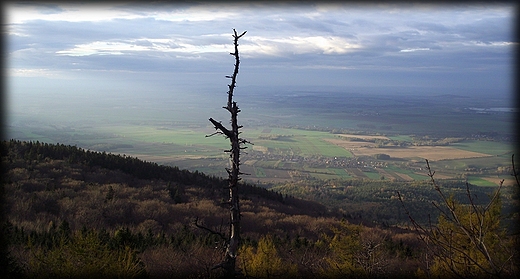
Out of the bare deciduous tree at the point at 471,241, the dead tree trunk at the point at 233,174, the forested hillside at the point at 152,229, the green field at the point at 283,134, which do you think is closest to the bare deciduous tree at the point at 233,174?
the dead tree trunk at the point at 233,174

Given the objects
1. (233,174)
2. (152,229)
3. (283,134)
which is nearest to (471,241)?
(233,174)

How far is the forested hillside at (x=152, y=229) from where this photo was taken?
5.59m

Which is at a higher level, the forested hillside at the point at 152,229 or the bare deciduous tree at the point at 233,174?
the bare deciduous tree at the point at 233,174

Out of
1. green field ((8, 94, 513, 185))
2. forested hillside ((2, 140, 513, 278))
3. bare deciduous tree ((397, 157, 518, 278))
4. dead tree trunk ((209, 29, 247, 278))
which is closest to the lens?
bare deciduous tree ((397, 157, 518, 278))

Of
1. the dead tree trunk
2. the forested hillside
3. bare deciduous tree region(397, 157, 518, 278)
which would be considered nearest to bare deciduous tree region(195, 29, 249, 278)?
the dead tree trunk

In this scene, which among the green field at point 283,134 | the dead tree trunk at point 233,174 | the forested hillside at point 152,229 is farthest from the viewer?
the green field at point 283,134

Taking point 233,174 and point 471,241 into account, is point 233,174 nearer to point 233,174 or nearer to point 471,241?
point 233,174

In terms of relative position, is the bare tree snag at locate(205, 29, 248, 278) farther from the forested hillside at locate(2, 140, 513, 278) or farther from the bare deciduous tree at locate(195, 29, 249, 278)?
the forested hillside at locate(2, 140, 513, 278)

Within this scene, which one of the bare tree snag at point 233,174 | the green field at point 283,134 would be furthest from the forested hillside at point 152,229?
the green field at point 283,134

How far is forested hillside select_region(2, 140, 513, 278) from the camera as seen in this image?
220 inches

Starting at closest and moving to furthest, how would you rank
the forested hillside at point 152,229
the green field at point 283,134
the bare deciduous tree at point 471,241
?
the bare deciduous tree at point 471,241, the forested hillside at point 152,229, the green field at point 283,134

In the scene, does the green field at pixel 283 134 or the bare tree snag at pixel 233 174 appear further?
the green field at pixel 283 134

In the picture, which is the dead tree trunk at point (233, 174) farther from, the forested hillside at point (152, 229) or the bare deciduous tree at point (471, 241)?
the bare deciduous tree at point (471, 241)

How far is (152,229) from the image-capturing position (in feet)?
46.1
